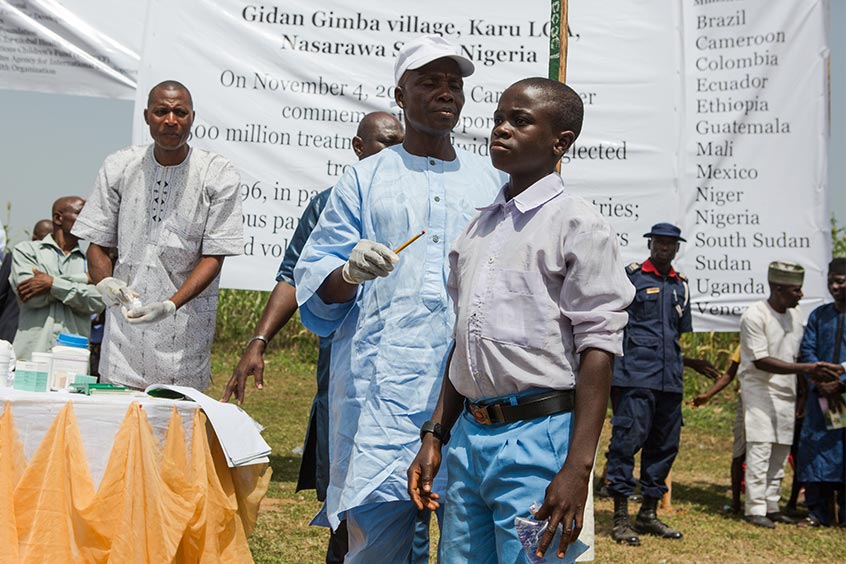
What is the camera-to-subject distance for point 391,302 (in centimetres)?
349

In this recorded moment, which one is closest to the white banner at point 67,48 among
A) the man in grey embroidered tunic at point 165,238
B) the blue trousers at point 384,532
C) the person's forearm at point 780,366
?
the man in grey embroidered tunic at point 165,238

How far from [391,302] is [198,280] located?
1.42 metres

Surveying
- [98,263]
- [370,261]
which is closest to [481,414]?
[370,261]

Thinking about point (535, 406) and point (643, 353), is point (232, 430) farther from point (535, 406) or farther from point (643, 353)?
point (643, 353)

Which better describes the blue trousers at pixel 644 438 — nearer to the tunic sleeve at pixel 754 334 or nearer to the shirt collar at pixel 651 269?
the shirt collar at pixel 651 269

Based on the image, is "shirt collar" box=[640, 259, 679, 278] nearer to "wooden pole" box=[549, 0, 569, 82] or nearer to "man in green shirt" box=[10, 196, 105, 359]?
"wooden pole" box=[549, 0, 569, 82]

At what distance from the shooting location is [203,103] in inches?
275

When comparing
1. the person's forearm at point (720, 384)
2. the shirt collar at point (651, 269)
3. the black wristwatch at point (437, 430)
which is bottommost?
the black wristwatch at point (437, 430)

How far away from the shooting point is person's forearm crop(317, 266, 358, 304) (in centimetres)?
342

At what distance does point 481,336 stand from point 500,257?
218mm

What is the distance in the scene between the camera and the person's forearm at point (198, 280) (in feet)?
15.0

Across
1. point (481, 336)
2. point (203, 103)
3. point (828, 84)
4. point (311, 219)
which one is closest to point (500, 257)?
point (481, 336)

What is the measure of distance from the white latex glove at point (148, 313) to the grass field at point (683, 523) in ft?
6.31

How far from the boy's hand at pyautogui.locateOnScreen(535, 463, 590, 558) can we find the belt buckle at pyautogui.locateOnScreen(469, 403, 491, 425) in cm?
28
